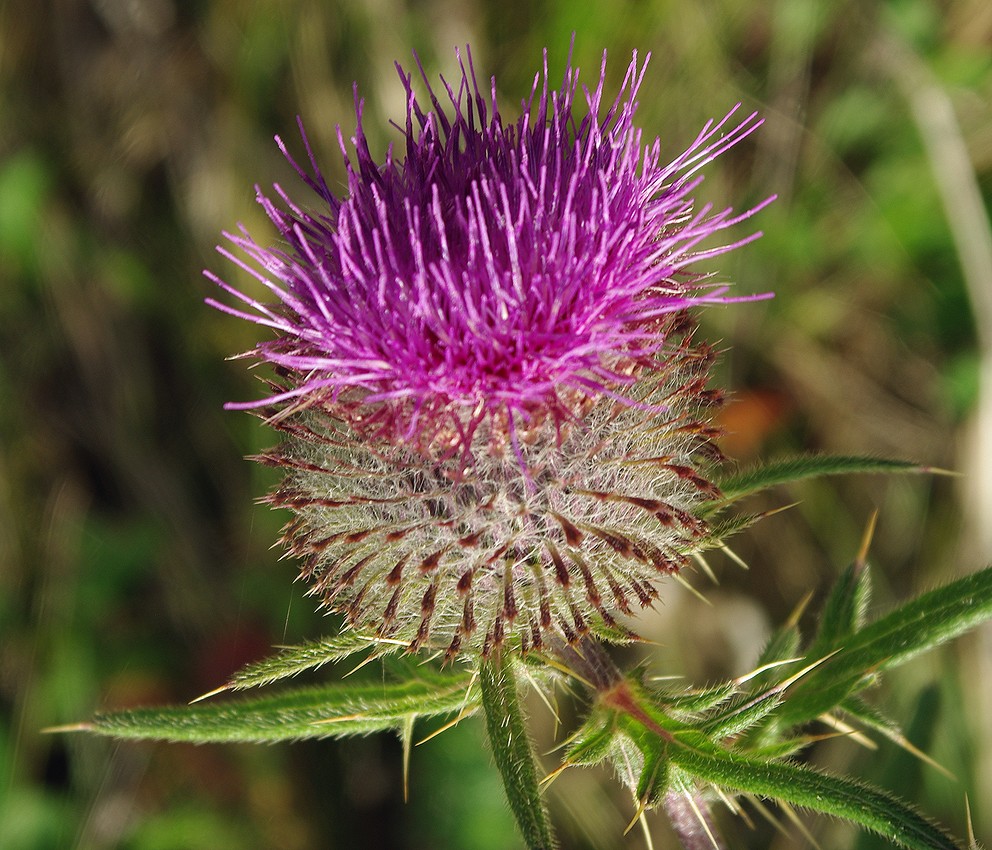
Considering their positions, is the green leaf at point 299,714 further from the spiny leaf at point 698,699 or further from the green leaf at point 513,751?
the spiny leaf at point 698,699

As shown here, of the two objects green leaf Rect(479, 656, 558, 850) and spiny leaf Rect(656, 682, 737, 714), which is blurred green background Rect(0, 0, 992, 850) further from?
green leaf Rect(479, 656, 558, 850)

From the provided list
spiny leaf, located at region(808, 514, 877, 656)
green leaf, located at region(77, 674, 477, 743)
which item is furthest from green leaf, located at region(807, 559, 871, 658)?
green leaf, located at region(77, 674, 477, 743)

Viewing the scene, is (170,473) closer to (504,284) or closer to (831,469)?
(504,284)

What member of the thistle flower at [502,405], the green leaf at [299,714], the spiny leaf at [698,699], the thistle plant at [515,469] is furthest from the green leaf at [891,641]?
the green leaf at [299,714]

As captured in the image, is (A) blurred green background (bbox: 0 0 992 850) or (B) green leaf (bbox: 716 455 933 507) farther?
(A) blurred green background (bbox: 0 0 992 850)

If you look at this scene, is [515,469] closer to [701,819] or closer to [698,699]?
[698,699]

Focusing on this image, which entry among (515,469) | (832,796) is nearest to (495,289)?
(515,469)
